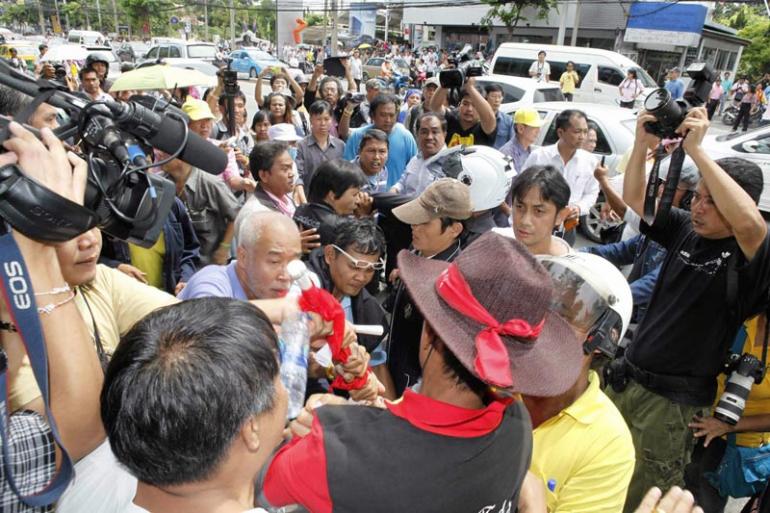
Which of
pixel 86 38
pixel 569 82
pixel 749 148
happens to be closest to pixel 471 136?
pixel 749 148

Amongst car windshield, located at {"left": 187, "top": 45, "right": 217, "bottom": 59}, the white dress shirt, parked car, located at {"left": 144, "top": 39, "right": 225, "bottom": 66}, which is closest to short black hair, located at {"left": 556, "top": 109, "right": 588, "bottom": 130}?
the white dress shirt

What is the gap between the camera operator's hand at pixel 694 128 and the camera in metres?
2.30

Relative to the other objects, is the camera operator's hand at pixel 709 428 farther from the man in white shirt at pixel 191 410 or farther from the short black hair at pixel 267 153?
the short black hair at pixel 267 153

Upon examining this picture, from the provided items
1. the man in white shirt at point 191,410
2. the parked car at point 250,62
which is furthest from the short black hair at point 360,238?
the parked car at point 250,62

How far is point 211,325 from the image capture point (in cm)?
109

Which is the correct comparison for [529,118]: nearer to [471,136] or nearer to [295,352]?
[471,136]

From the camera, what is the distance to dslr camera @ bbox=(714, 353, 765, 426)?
220 cm

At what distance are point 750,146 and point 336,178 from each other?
795 cm

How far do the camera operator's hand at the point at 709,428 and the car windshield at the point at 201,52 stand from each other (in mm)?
26119

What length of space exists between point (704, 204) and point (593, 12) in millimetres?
32758

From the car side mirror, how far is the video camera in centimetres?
922

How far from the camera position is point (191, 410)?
3.21ft

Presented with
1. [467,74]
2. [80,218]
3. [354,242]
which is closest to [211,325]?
[80,218]

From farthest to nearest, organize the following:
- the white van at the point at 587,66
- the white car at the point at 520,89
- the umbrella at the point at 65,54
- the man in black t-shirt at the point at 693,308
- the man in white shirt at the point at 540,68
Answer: the white van at the point at 587,66
the man in white shirt at the point at 540,68
the white car at the point at 520,89
the umbrella at the point at 65,54
the man in black t-shirt at the point at 693,308
